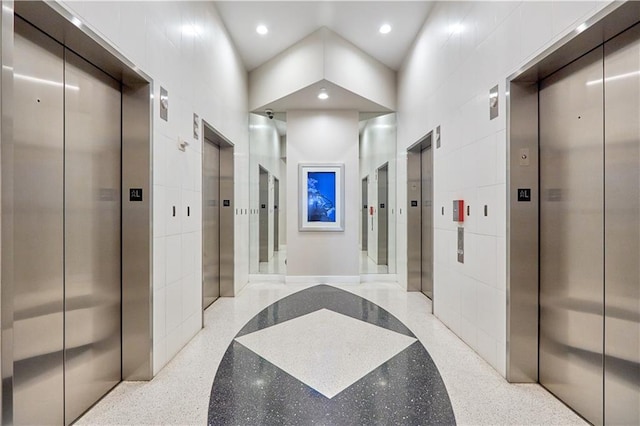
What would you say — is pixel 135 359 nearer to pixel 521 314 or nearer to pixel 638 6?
pixel 521 314

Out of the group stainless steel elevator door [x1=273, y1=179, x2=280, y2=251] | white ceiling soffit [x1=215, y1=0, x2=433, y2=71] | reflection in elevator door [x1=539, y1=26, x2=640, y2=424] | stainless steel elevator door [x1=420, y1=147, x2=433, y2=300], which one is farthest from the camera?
stainless steel elevator door [x1=273, y1=179, x2=280, y2=251]

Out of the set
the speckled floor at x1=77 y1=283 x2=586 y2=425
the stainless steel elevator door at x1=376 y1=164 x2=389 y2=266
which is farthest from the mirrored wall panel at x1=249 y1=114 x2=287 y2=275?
the speckled floor at x1=77 y1=283 x2=586 y2=425

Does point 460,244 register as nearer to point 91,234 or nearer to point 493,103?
point 493,103

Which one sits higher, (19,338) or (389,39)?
(389,39)

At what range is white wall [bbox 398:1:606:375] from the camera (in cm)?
216

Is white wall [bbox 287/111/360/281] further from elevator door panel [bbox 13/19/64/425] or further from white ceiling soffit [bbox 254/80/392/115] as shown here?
elevator door panel [bbox 13/19/64/425]

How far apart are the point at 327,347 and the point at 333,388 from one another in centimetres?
69

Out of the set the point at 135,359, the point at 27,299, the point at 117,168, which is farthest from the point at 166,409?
the point at 117,168

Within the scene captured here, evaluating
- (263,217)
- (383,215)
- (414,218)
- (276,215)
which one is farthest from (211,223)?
(276,215)

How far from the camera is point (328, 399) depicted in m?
2.10

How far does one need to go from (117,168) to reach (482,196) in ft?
10.1

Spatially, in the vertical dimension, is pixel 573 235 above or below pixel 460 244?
above

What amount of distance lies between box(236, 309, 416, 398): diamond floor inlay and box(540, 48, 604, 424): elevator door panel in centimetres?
128

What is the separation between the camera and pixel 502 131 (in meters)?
2.37
